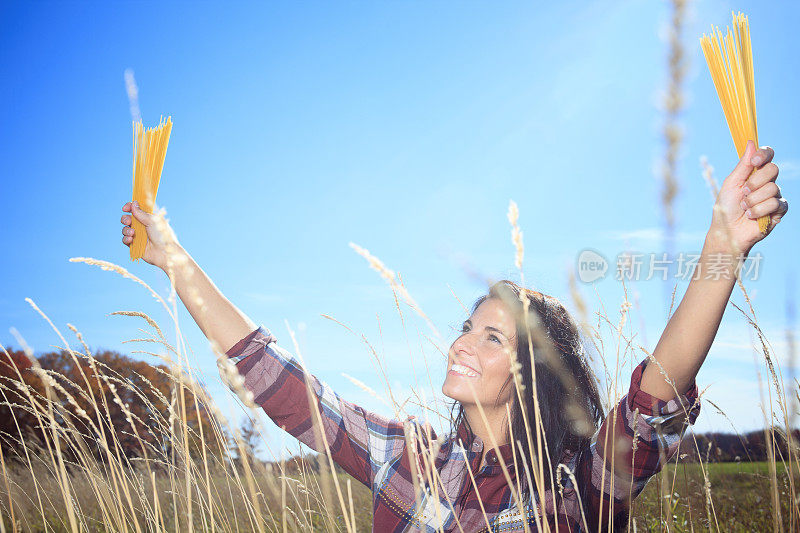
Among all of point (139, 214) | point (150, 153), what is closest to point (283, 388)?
point (139, 214)

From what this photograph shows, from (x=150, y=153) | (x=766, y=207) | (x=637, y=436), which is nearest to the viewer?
(x=766, y=207)

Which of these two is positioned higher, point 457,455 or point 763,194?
point 763,194

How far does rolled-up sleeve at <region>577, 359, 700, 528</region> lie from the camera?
1660 millimetres

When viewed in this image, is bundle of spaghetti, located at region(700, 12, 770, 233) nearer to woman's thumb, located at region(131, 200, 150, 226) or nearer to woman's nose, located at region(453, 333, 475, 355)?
woman's nose, located at region(453, 333, 475, 355)

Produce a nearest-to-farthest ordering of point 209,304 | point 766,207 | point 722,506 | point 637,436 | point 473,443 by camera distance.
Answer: point 766,207
point 637,436
point 209,304
point 473,443
point 722,506

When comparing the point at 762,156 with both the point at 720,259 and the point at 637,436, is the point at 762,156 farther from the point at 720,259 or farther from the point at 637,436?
the point at 637,436

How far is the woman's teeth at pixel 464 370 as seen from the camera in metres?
2.04

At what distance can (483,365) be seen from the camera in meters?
2.06

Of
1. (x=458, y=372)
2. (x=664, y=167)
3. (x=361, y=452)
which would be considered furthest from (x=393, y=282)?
(x=361, y=452)

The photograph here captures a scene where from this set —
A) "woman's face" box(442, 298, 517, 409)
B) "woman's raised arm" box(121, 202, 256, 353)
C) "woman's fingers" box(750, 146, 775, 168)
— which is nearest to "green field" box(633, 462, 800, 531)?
"woman's face" box(442, 298, 517, 409)

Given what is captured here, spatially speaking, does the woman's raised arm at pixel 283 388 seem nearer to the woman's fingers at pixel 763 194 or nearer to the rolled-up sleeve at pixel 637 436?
the rolled-up sleeve at pixel 637 436

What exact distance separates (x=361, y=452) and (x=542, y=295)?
0.98 m

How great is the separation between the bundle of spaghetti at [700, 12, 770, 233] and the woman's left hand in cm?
6

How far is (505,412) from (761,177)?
1168mm
